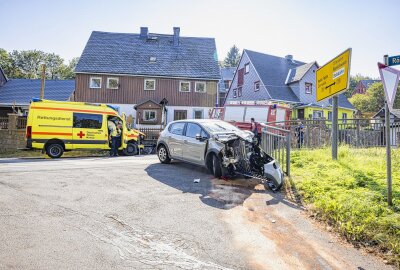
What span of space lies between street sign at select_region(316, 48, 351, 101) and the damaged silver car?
286 cm

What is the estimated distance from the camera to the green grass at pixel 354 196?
4.05 metres

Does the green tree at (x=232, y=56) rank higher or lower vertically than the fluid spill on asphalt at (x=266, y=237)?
higher

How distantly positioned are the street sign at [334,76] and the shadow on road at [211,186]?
11.7ft

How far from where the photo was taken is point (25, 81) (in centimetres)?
3675

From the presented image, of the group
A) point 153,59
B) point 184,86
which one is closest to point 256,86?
point 184,86

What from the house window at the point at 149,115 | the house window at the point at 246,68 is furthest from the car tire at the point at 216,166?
the house window at the point at 246,68

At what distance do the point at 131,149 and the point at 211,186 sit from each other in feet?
32.0

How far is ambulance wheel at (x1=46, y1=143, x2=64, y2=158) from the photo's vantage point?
1354cm

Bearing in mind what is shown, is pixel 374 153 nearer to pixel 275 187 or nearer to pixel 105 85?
pixel 275 187

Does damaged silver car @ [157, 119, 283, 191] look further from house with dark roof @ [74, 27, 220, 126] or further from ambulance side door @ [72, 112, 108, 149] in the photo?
house with dark roof @ [74, 27, 220, 126]

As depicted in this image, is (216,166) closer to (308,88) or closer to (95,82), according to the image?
(95,82)

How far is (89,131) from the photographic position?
1434 cm

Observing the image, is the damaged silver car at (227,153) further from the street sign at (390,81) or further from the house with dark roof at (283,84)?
the house with dark roof at (283,84)

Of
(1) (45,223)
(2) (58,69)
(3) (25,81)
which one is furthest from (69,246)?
(2) (58,69)
